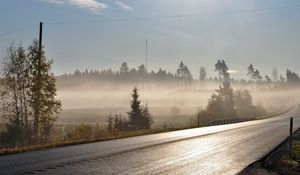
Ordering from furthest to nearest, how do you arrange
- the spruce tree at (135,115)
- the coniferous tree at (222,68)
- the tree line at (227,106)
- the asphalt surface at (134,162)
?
1. the coniferous tree at (222,68)
2. the tree line at (227,106)
3. the spruce tree at (135,115)
4. the asphalt surface at (134,162)

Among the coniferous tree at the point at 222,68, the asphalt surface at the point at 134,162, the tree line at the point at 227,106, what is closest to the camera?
the asphalt surface at the point at 134,162

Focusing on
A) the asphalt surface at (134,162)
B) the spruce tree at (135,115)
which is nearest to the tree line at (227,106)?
the spruce tree at (135,115)

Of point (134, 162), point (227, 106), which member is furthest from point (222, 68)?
point (134, 162)

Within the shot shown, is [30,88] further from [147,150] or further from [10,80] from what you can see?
[147,150]

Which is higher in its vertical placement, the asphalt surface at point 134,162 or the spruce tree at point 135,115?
the spruce tree at point 135,115

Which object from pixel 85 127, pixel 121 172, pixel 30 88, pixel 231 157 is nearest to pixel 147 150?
pixel 231 157

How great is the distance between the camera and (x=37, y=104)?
37.2 meters

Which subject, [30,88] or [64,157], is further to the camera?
[30,88]

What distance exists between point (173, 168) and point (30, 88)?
3138 cm

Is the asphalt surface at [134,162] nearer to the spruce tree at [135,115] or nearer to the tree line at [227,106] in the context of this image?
the spruce tree at [135,115]

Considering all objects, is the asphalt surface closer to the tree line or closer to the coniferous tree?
the tree line

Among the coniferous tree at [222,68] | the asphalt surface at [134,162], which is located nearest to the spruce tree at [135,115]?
the asphalt surface at [134,162]

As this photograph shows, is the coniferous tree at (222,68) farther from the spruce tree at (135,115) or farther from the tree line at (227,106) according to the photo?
the spruce tree at (135,115)

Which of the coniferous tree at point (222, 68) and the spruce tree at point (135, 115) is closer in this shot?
the spruce tree at point (135, 115)
